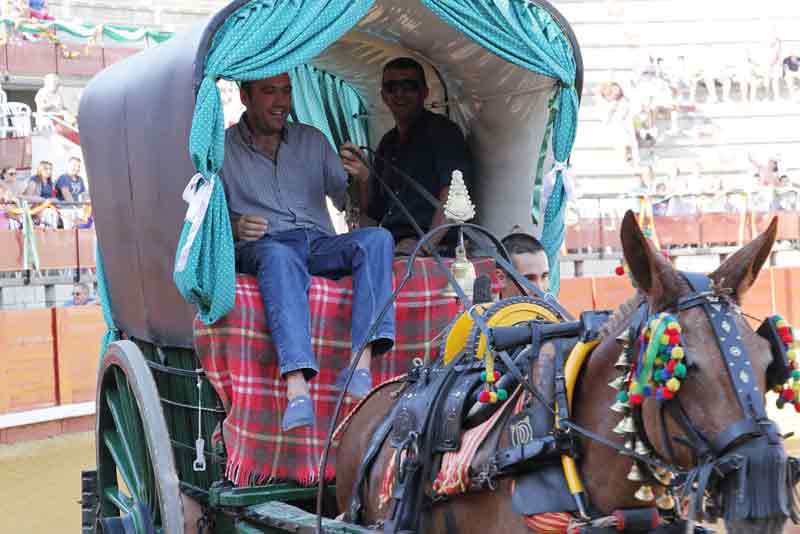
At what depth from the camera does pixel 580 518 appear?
3.04 metres

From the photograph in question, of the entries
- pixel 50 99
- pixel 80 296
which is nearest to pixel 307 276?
pixel 80 296

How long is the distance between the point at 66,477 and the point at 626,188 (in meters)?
15.6

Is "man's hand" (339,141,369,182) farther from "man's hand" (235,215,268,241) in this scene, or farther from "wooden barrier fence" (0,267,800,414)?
"wooden barrier fence" (0,267,800,414)

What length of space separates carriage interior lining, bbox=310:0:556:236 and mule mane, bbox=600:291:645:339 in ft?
7.25

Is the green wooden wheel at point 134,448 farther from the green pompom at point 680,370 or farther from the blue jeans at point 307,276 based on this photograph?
the green pompom at point 680,370

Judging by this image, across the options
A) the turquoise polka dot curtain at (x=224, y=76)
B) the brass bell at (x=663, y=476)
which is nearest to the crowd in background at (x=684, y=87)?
the turquoise polka dot curtain at (x=224, y=76)

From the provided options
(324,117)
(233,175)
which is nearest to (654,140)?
(324,117)

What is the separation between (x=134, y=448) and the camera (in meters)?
5.32

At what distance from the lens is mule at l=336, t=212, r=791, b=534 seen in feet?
8.72

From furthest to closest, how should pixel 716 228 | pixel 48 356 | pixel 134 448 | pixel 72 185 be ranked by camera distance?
pixel 716 228 < pixel 72 185 < pixel 48 356 < pixel 134 448

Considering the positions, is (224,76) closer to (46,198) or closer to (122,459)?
(122,459)

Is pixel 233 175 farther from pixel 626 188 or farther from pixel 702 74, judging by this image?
pixel 702 74

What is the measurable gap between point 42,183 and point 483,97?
9894 millimetres

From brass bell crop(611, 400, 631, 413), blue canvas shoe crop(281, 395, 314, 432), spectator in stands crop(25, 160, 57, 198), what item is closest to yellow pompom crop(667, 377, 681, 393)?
brass bell crop(611, 400, 631, 413)
